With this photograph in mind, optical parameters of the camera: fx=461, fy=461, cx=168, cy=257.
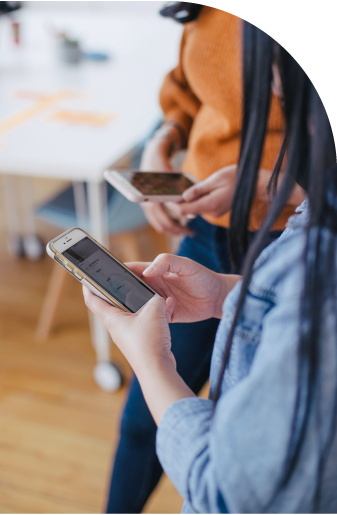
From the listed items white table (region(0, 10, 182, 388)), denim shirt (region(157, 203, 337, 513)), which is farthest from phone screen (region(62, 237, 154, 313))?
white table (region(0, 10, 182, 388))

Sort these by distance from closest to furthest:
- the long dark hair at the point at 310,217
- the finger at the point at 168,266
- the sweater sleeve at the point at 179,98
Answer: the long dark hair at the point at 310,217, the finger at the point at 168,266, the sweater sleeve at the point at 179,98

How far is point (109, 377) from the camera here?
1.39m

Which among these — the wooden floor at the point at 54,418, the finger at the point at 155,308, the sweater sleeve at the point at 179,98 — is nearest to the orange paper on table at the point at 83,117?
the sweater sleeve at the point at 179,98

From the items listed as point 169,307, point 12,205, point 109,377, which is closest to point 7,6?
point 12,205

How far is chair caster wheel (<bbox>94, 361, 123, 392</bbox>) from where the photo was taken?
139cm

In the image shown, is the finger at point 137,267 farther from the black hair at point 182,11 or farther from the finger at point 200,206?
the black hair at point 182,11

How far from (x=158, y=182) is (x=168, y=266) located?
1.07 feet

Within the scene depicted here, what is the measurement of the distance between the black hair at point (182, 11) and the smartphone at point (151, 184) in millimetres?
266

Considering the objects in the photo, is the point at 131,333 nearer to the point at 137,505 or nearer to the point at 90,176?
the point at 137,505

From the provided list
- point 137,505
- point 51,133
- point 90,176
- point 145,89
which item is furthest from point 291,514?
point 145,89

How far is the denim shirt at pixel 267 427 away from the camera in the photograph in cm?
34

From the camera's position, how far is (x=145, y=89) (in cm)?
178

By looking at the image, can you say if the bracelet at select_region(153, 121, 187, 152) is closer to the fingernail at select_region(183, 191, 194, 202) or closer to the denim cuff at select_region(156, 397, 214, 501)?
the fingernail at select_region(183, 191, 194, 202)

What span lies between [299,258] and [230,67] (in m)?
0.53
